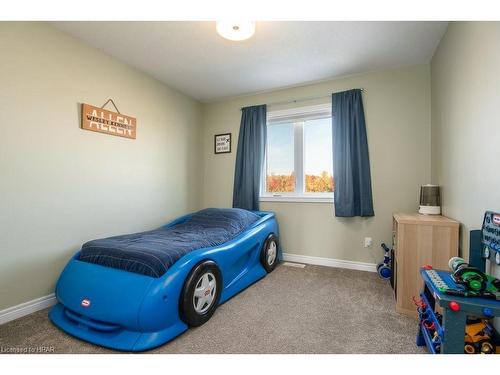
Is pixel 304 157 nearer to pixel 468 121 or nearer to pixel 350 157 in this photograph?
pixel 350 157

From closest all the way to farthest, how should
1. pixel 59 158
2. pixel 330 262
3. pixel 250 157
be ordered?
A: pixel 59 158 < pixel 330 262 < pixel 250 157

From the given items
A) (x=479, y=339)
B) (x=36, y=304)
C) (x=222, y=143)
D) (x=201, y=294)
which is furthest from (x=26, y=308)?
(x=479, y=339)

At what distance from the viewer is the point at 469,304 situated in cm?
102

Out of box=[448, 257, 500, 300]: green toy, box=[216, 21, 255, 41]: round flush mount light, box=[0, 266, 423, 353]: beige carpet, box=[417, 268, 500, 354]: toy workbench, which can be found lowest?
box=[0, 266, 423, 353]: beige carpet

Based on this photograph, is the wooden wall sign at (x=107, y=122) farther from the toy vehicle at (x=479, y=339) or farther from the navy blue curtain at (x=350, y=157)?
the toy vehicle at (x=479, y=339)

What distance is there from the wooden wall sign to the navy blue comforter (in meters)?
1.07

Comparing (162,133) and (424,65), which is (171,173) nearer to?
(162,133)

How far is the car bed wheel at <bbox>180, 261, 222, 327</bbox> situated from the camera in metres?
1.62

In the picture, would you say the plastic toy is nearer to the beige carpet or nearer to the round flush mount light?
the beige carpet

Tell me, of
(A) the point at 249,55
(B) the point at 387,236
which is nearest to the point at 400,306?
(B) the point at 387,236

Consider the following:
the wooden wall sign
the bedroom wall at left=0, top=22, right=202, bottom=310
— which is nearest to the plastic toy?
the bedroom wall at left=0, top=22, right=202, bottom=310

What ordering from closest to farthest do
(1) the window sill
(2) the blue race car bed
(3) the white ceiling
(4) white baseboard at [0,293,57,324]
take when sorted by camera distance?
(2) the blue race car bed, (4) white baseboard at [0,293,57,324], (3) the white ceiling, (1) the window sill

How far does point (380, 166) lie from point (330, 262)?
1278 mm

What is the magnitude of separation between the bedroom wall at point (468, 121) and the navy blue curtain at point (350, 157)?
2.23 ft
